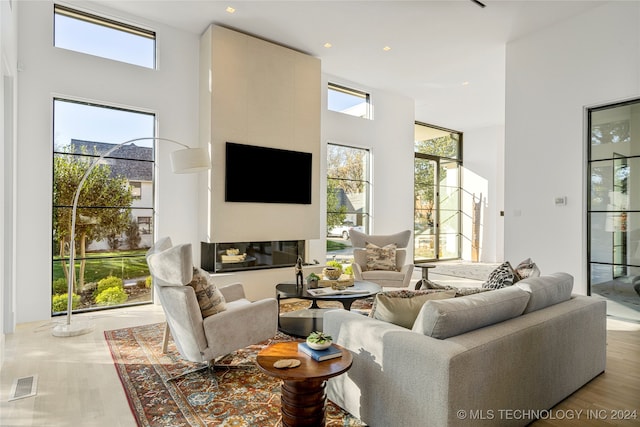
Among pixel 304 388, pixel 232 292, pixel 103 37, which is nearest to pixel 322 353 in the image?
pixel 304 388

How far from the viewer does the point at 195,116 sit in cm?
533

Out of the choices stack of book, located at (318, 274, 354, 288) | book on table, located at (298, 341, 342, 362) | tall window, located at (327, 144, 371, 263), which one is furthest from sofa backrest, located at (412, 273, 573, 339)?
tall window, located at (327, 144, 371, 263)

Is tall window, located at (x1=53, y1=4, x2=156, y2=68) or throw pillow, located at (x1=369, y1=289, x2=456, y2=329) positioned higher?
tall window, located at (x1=53, y1=4, x2=156, y2=68)

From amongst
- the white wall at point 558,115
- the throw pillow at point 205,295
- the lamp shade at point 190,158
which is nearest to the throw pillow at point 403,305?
the throw pillow at point 205,295

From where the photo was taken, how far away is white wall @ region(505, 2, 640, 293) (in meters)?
4.41

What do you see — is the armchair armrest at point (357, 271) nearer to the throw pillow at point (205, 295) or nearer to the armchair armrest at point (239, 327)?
the armchair armrest at point (239, 327)

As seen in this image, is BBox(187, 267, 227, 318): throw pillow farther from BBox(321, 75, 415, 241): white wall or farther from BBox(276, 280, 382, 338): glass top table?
BBox(321, 75, 415, 241): white wall

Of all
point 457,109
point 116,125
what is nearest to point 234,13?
point 116,125

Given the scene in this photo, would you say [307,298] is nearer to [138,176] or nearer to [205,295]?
[205,295]

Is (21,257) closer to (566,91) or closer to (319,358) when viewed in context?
(319,358)

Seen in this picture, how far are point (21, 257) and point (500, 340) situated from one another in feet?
15.6

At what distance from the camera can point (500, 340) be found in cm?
194

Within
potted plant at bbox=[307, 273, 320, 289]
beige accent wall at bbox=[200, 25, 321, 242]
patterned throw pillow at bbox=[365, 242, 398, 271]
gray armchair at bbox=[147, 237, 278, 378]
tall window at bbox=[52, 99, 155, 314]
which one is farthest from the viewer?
patterned throw pillow at bbox=[365, 242, 398, 271]

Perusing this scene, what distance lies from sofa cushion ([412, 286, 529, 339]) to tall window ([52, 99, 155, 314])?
416 cm
